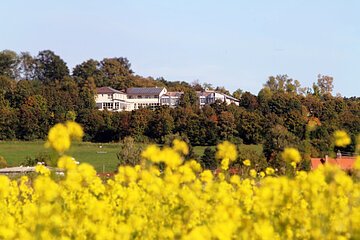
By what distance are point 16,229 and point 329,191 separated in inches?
81.1

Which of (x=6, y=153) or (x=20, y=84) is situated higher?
(x=20, y=84)

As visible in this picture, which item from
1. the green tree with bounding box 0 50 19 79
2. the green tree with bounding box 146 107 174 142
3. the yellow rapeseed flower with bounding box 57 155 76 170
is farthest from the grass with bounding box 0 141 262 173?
the yellow rapeseed flower with bounding box 57 155 76 170

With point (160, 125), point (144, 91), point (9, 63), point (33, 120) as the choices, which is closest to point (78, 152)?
point (160, 125)

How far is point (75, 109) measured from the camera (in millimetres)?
77312

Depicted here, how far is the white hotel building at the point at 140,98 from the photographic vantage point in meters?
95.6

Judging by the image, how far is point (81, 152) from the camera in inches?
2293

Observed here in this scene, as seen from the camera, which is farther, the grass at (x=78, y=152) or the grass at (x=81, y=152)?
the grass at (x=81, y=152)

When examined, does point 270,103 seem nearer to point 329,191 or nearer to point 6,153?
point 6,153

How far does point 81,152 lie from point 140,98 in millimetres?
45264

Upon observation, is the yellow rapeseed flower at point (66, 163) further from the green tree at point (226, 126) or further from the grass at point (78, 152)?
the green tree at point (226, 126)

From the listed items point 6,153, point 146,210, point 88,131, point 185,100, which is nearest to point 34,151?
point 6,153

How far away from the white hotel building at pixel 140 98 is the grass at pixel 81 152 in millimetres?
29058

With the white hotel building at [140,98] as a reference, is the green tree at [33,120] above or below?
below

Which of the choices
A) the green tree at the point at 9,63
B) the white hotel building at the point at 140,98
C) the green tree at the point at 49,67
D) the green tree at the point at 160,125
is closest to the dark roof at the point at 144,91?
the white hotel building at the point at 140,98
